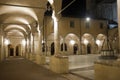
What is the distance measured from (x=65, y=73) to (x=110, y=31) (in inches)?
1060

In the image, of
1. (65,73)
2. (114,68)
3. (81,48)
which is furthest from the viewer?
(81,48)

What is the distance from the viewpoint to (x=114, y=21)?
38.0 m

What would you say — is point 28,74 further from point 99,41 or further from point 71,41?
point 99,41

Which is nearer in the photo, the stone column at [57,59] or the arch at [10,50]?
the stone column at [57,59]

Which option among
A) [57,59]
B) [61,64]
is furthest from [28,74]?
[61,64]

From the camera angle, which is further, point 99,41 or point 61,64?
point 99,41

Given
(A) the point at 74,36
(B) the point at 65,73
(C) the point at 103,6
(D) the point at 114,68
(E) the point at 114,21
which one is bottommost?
(B) the point at 65,73

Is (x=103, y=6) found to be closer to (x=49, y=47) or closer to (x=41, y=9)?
(x=49, y=47)

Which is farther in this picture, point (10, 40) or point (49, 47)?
point (10, 40)

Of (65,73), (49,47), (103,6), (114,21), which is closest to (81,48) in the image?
(49,47)

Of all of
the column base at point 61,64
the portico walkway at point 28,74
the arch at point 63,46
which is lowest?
the portico walkway at point 28,74

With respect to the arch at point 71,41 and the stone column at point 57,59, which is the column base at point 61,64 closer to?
the stone column at point 57,59


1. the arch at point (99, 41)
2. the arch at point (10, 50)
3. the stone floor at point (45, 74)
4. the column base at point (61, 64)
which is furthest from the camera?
the arch at point (10, 50)

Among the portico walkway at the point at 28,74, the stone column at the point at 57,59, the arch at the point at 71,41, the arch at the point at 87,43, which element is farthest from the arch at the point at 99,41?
the stone column at the point at 57,59
